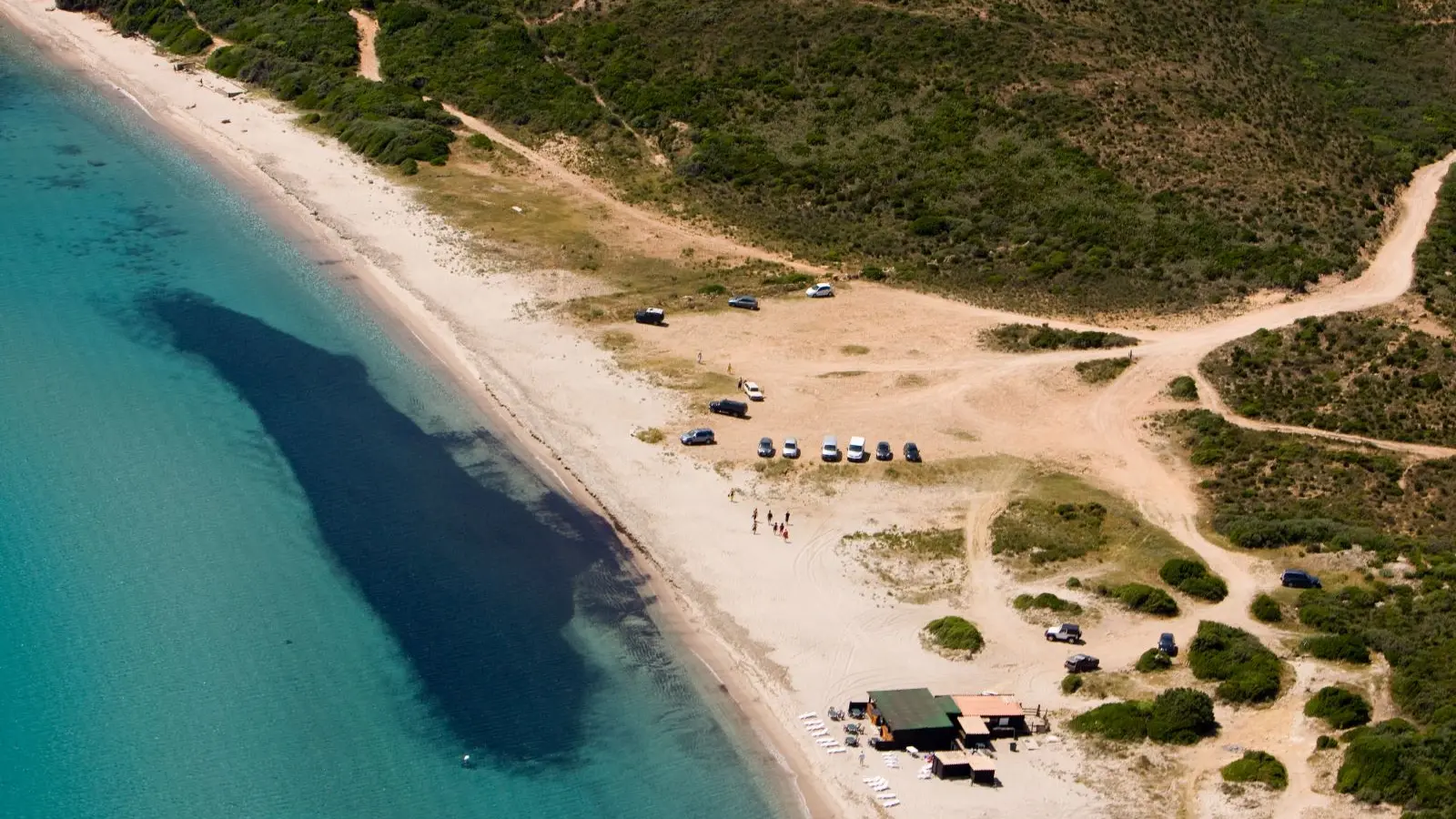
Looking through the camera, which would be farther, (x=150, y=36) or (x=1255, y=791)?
(x=150, y=36)

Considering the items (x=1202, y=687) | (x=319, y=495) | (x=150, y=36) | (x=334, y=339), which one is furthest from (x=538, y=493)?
(x=150, y=36)

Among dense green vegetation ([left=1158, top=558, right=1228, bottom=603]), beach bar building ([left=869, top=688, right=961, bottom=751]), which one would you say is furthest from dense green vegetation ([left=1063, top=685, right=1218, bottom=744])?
dense green vegetation ([left=1158, top=558, right=1228, bottom=603])

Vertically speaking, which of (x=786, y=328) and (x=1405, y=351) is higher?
(x=1405, y=351)

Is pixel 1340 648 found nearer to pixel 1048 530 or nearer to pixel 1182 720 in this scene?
pixel 1182 720

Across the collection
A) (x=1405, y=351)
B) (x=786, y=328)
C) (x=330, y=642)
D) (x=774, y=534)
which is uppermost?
(x=1405, y=351)

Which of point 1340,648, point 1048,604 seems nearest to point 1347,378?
point 1340,648

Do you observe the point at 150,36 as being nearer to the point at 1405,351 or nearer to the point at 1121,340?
the point at 1121,340
